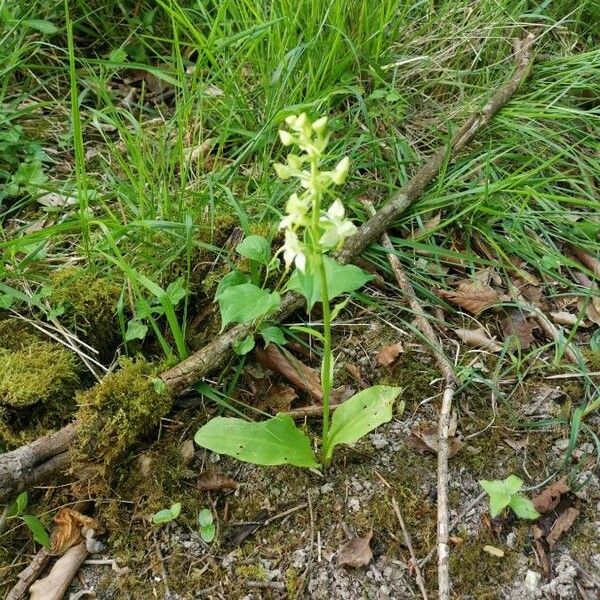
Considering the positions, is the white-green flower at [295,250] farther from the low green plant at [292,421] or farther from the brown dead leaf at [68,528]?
the brown dead leaf at [68,528]

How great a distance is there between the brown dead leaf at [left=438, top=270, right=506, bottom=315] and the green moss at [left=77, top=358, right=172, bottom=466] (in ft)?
3.09

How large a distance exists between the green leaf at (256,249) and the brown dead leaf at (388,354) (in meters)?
0.43

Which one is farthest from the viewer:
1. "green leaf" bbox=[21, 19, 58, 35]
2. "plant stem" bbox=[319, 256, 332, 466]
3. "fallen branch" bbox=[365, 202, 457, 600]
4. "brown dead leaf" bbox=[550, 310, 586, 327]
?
"green leaf" bbox=[21, 19, 58, 35]

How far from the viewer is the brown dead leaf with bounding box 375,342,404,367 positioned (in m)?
1.95

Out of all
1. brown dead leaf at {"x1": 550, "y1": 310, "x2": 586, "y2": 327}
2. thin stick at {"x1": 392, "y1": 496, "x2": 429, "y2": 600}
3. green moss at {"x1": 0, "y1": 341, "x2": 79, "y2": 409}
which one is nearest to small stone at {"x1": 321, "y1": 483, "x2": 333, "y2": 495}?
thin stick at {"x1": 392, "y1": 496, "x2": 429, "y2": 600}

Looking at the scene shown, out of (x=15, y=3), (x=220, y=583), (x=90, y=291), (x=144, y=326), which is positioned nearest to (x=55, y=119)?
(x=15, y=3)

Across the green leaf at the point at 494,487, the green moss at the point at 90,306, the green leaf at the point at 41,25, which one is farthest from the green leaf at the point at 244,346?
the green leaf at the point at 41,25

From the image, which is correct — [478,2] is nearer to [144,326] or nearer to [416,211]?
[416,211]

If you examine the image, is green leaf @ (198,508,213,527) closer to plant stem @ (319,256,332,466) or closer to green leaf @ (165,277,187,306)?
plant stem @ (319,256,332,466)

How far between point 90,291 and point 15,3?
139cm

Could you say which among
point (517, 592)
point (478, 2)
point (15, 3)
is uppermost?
point (15, 3)

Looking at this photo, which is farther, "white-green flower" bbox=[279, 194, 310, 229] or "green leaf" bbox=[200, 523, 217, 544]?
"green leaf" bbox=[200, 523, 217, 544]

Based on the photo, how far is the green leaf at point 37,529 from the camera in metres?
1.57

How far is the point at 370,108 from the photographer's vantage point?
256 centimetres
